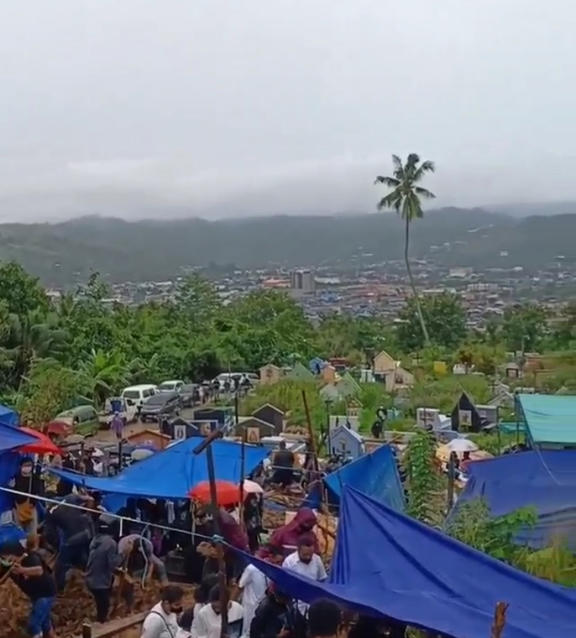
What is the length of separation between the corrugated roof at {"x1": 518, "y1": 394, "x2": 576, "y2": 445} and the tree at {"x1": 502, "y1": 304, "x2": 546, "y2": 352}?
26686 millimetres

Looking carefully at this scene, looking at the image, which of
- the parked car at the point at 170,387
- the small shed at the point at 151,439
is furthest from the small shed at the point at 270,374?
the small shed at the point at 151,439

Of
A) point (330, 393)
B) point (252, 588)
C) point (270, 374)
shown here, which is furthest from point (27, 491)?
point (270, 374)

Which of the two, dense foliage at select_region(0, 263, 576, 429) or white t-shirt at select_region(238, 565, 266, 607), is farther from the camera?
dense foliage at select_region(0, 263, 576, 429)

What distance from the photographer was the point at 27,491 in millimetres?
9352

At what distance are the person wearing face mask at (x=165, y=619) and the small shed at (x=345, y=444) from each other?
8.93 m

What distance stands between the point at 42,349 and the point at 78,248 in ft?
525

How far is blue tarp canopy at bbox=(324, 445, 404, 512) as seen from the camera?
944 centimetres

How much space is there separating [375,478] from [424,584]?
16.0ft

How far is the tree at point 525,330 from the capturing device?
41525mm

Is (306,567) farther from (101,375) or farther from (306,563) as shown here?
(101,375)

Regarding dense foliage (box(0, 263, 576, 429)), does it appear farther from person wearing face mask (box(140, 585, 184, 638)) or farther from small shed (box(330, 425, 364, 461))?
person wearing face mask (box(140, 585, 184, 638))

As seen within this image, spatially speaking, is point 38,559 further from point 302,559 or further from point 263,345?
point 263,345

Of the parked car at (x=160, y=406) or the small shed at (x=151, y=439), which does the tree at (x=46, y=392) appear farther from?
the small shed at (x=151, y=439)

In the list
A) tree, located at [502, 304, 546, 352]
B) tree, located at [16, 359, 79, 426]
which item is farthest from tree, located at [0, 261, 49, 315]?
tree, located at [502, 304, 546, 352]
